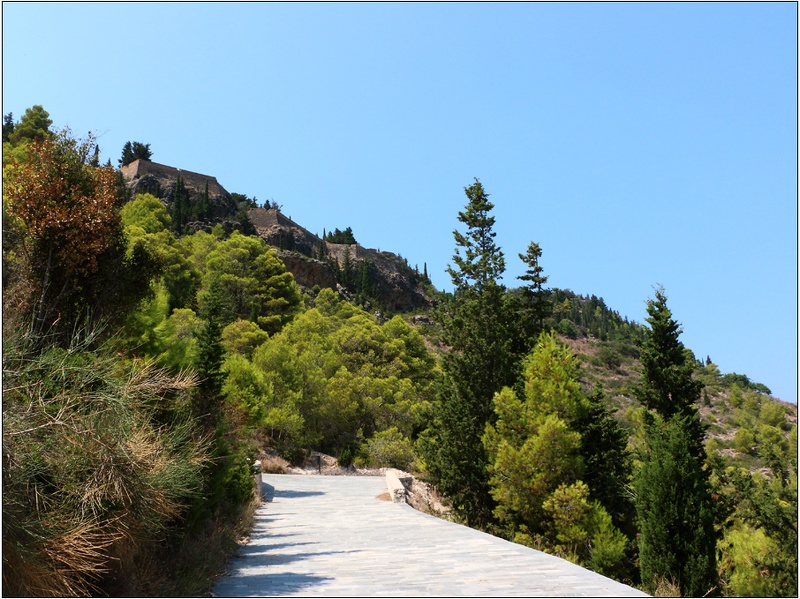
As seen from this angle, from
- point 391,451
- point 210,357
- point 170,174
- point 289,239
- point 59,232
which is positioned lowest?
point 391,451

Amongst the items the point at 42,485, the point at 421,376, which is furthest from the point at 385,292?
the point at 42,485

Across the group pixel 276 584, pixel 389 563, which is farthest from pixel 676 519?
pixel 276 584

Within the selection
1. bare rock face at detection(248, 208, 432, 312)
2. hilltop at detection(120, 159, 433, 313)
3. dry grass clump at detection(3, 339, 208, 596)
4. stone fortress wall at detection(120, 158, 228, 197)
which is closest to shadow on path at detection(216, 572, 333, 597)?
dry grass clump at detection(3, 339, 208, 596)

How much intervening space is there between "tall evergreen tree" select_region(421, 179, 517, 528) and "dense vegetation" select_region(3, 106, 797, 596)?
78mm

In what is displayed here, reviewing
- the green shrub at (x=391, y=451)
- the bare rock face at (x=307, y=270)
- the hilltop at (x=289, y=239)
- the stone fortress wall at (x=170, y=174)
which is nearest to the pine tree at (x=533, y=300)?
the green shrub at (x=391, y=451)

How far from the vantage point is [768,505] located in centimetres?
2119

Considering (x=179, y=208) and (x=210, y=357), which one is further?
(x=179, y=208)

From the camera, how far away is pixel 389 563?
8.97 metres

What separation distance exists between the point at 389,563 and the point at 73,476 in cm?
504

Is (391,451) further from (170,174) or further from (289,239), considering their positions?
(170,174)

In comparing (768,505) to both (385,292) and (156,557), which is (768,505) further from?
(385,292)

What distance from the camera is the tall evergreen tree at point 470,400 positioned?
71.0 feet

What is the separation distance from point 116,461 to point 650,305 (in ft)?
59.3

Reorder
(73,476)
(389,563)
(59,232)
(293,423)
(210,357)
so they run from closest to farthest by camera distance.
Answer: (73,476) → (389,563) → (59,232) → (210,357) → (293,423)
